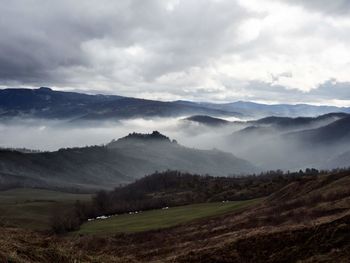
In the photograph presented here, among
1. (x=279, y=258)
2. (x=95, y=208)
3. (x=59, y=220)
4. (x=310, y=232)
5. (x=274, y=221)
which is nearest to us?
(x=279, y=258)

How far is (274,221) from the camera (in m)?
49.8

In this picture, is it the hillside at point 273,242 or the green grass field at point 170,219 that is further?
the green grass field at point 170,219

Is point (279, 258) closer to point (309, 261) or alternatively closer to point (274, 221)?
point (309, 261)

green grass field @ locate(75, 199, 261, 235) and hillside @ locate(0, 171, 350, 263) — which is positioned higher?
hillside @ locate(0, 171, 350, 263)

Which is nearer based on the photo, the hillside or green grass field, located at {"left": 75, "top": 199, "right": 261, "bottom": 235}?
the hillside

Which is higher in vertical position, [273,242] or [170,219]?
[273,242]

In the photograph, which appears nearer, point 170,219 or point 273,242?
point 273,242

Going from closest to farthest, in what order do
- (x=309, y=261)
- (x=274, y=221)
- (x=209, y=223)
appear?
(x=309, y=261) < (x=274, y=221) < (x=209, y=223)

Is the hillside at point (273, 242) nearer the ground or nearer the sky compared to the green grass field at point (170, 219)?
nearer the sky

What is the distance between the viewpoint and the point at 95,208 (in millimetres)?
165750

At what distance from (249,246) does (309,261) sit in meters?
7.23

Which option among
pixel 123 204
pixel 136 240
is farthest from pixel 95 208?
pixel 136 240

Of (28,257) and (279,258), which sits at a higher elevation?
(28,257)

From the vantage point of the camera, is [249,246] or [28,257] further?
[249,246]
